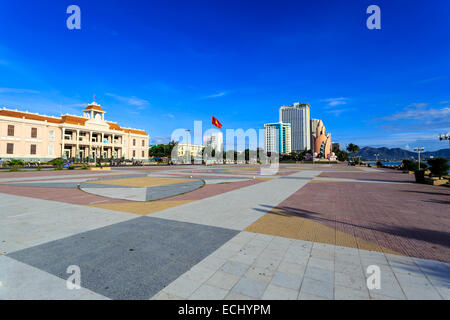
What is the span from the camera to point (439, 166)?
686 inches

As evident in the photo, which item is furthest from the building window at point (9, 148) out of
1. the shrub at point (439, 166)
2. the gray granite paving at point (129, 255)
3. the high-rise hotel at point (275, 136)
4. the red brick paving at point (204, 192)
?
the high-rise hotel at point (275, 136)

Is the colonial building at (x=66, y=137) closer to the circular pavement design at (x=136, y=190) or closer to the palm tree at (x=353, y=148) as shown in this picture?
the circular pavement design at (x=136, y=190)

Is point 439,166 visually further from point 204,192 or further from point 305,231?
point 204,192

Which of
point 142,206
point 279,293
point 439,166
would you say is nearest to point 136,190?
point 142,206

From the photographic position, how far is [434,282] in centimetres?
339

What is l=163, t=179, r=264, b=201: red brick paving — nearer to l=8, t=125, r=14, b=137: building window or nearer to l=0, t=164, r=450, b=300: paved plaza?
l=0, t=164, r=450, b=300: paved plaza

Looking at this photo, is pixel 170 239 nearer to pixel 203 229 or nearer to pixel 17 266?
pixel 203 229

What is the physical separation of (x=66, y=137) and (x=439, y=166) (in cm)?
7776

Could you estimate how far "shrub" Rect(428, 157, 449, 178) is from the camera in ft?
56.5

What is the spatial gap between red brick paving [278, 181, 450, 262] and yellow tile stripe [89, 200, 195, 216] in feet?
15.8

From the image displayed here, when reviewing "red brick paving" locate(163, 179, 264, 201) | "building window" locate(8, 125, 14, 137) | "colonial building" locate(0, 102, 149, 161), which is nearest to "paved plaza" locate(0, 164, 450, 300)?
"red brick paving" locate(163, 179, 264, 201)

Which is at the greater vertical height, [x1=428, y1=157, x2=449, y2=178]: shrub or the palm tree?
the palm tree

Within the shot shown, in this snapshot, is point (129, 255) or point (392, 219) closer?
point (129, 255)
